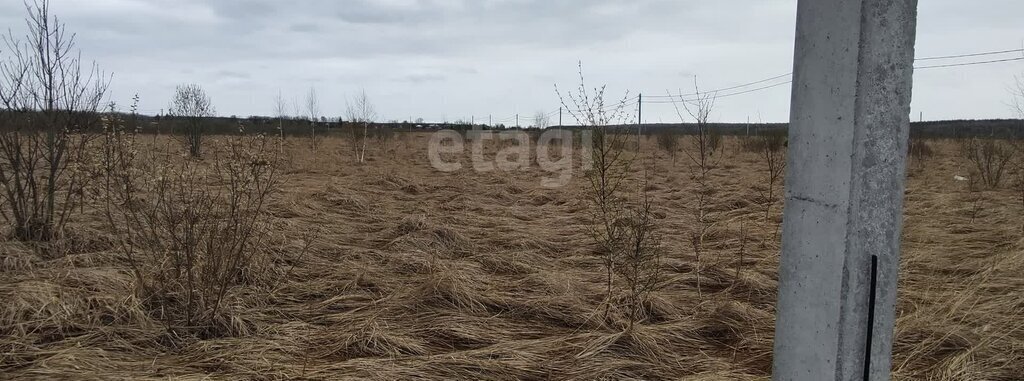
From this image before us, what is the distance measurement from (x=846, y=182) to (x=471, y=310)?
2.96m

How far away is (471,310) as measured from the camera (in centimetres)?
383

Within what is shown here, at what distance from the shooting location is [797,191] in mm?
1216

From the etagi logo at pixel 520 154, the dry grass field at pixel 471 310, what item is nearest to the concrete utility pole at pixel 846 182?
the dry grass field at pixel 471 310

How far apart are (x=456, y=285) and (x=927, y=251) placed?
14.1 feet

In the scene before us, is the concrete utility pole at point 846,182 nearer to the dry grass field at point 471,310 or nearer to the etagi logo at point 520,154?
the dry grass field at point 471,310

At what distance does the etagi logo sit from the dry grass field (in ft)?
6.76

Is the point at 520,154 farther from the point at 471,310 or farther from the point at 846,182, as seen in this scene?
the point at 846,182

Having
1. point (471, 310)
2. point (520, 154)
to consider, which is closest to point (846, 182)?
point (471, 310)

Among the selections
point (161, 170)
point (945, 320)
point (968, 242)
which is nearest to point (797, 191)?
point (945, 320)

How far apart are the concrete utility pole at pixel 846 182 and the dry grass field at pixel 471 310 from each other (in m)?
1.72

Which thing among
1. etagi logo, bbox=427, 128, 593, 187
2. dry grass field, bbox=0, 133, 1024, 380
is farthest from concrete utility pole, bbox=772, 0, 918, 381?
etagi logo, bbox=427, 128, 593, 187

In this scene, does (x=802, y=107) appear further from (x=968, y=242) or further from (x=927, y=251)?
(x=968, y=242)

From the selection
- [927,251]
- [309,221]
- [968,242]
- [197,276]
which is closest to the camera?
[197,276]

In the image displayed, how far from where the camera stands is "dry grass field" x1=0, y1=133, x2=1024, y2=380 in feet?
9.50
